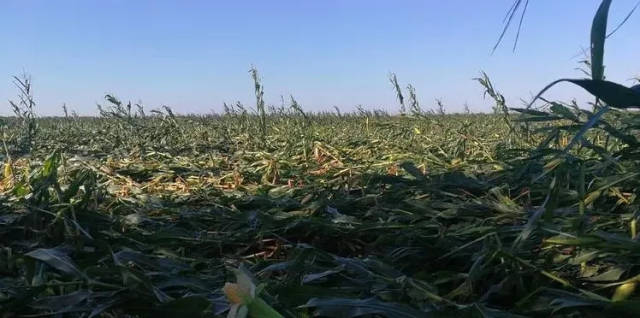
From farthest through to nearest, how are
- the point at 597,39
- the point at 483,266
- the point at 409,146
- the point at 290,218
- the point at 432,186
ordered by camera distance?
1. the point at 409,146
2. the point at 432,186
3. the point at 290,218
4. the point at 483,266
5. the point at 597,39

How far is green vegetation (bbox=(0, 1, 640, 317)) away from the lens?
118 centimetres

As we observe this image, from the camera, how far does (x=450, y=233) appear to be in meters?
1.86

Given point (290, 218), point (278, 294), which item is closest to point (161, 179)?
point (290, 218)

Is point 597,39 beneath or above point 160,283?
above

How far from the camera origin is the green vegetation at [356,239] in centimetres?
118

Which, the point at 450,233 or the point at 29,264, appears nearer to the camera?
the point at 29,264

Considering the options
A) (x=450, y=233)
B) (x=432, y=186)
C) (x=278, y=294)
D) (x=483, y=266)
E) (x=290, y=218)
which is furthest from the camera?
(x=432, y=186)

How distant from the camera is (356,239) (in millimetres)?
2225

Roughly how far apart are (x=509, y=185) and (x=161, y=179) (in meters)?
2.73

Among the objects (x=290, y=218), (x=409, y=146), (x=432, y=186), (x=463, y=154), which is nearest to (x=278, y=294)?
(x=290, y=218)

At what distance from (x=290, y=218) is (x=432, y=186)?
2.12 ft

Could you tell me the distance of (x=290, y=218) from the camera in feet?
8.04

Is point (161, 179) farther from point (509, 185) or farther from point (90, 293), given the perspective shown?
point (90, 293)

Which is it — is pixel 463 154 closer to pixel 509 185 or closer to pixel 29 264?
pixel 509 185
